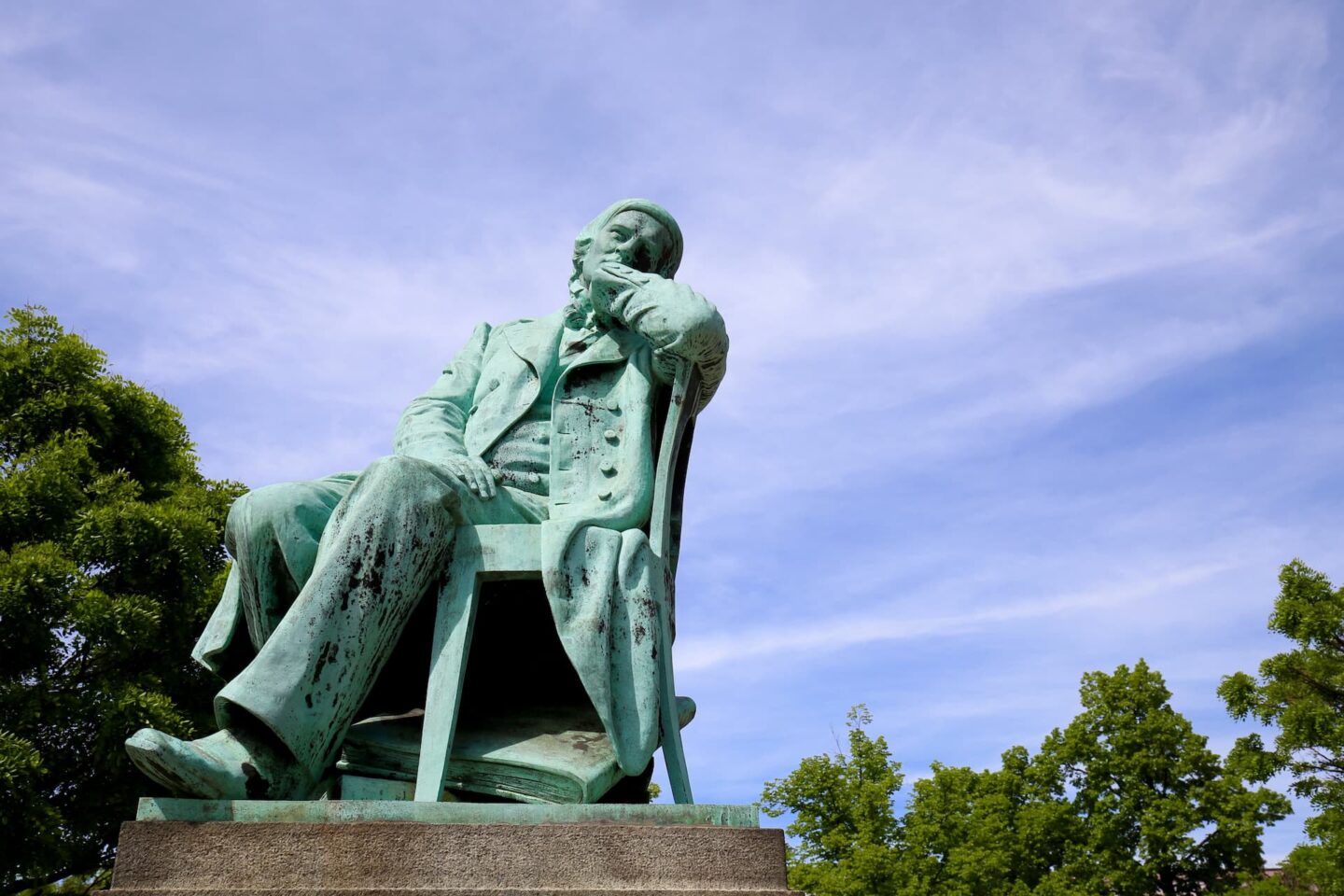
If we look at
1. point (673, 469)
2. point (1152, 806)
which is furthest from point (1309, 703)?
point (673, 469)

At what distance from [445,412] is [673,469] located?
3.26 ft

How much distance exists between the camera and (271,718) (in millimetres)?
3568

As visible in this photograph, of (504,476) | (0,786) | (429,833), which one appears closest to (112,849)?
(0,786)

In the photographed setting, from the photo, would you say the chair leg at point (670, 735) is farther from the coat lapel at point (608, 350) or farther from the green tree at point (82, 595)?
the green tree at point (82, 595)

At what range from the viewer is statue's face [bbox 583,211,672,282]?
16.8 ft

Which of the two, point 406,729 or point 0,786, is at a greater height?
point 0,786

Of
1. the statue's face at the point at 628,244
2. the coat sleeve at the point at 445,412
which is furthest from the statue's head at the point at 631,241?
the coat sleeve at the point at 445,412

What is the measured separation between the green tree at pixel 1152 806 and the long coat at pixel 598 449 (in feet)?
59.1

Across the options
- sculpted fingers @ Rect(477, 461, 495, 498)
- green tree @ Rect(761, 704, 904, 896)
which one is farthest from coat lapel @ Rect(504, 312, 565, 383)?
green tree @ Rect(761, 704, 904, 896)

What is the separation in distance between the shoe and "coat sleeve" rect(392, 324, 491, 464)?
117cm

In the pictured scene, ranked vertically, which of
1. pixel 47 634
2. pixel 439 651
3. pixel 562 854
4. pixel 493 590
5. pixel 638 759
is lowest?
pixel 562 854

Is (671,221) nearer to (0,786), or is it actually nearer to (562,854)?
(562,854)

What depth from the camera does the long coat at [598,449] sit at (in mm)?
3994

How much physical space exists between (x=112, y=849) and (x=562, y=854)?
1094 centimetres
